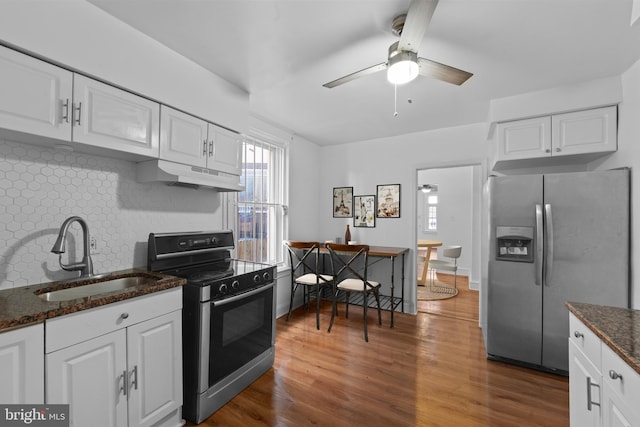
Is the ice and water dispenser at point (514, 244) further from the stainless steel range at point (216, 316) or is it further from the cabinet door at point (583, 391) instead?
the stainless steel range at point (216, 316)

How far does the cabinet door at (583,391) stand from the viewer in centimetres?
116

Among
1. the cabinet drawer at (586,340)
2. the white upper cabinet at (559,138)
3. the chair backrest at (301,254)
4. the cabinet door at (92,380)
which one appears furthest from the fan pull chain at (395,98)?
the cabinet door at (92,380)

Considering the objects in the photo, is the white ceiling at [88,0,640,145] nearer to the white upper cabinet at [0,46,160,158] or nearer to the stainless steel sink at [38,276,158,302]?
the white upper cabinet at [0,46,160,158]

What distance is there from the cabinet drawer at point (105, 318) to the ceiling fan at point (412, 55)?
1.77m

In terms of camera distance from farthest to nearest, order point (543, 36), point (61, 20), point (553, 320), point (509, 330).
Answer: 1. point (509, 330)
2. point (553, 320)
3. point (543, 36)
4. point (61, 20)

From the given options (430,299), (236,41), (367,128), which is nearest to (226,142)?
(236,41)

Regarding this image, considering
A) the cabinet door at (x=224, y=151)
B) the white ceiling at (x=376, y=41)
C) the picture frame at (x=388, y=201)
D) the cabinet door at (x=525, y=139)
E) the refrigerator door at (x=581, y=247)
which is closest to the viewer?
the white ceiling at (x=376, y=41)

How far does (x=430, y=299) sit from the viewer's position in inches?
177

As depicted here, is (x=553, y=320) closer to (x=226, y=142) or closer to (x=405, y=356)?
(x=405, y=356)

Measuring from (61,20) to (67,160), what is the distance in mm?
763

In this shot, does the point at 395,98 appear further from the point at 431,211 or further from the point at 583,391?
the point at 431,211

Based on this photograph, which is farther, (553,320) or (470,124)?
(470,124)

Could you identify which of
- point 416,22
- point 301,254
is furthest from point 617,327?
point 301,254

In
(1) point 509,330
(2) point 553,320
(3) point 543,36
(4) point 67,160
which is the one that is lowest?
(1) point 509,330
